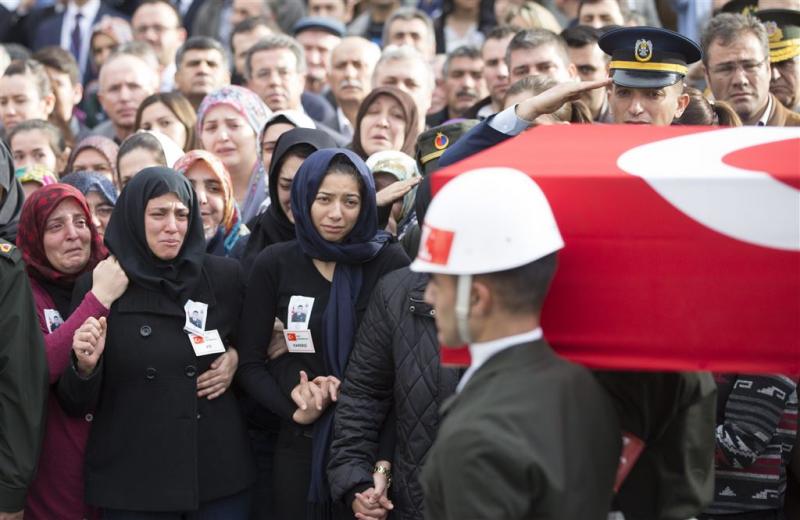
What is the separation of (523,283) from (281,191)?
127 inches

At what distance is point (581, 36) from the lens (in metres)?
8.27

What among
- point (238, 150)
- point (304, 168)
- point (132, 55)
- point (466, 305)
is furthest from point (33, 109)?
point (466, 305)

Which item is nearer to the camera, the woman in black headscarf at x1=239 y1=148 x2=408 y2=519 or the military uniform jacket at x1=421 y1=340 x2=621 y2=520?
the military uniform jacket at x1=421 y1=340 x2=621 y2=520

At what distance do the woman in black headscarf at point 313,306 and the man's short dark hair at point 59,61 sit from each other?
4826 mm

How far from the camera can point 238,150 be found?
297 inches

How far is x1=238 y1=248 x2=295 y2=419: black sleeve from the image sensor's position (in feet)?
17.5

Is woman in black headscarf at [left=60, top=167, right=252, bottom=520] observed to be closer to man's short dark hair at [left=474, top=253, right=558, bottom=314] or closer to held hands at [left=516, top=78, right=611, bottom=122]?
held hands at [left=516, top=78, right=611, bottom=122]

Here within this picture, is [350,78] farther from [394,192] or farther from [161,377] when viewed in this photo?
[161,377]

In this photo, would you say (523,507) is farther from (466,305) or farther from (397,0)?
(397,0)

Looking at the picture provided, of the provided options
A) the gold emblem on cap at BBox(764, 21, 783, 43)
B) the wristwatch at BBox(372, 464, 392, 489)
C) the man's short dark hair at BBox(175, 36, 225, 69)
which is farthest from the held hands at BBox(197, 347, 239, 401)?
the man's short dark hair at BBox(175, 36, 225, 69)

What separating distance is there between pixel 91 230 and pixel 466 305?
10.5ft

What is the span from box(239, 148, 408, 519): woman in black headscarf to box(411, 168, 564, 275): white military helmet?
226 cm

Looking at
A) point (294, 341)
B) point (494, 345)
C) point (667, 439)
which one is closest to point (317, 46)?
point (294, 341)

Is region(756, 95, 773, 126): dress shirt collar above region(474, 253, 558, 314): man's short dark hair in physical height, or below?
below
